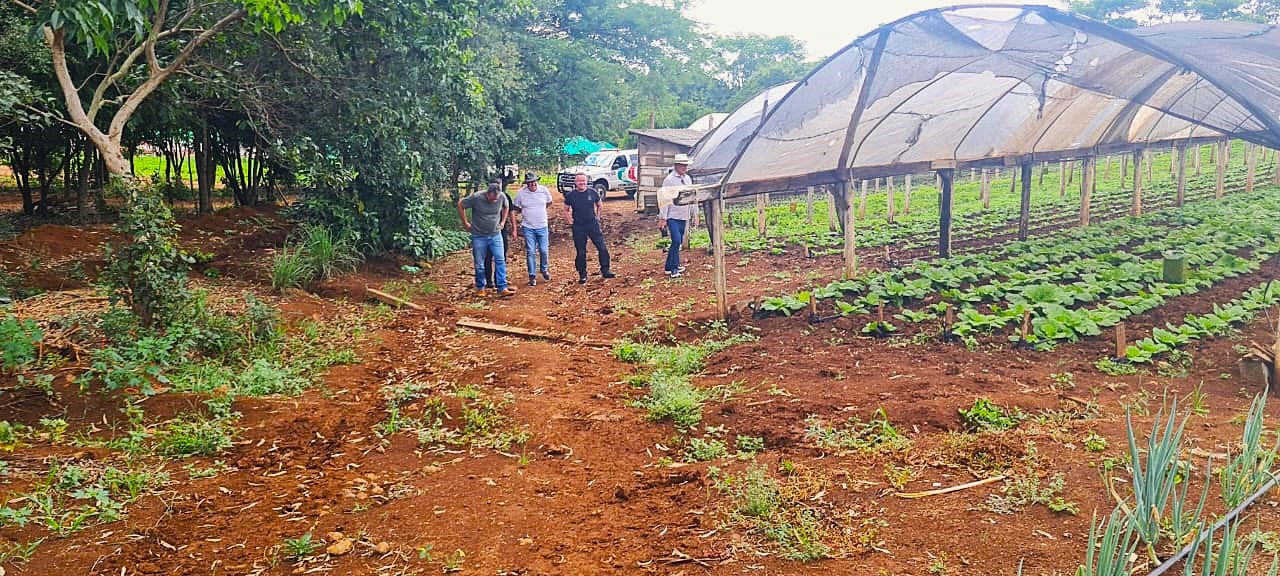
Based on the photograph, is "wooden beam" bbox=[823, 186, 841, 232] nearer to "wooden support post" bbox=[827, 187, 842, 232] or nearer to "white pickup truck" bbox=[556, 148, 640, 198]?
"wooden support post" bbox=[827, 187, 842, 232]

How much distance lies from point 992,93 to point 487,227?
6.12 meters

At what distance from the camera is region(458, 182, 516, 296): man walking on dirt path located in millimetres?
9555

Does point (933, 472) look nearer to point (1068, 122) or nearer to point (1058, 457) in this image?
point (1058, 457)

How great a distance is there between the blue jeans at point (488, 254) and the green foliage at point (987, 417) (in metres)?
6.22

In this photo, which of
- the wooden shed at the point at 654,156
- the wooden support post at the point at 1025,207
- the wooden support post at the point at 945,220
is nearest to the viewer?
the wooden support post at the point at 945,220

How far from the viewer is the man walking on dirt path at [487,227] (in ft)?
31.3

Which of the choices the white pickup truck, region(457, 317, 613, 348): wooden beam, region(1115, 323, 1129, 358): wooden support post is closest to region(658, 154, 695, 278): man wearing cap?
region(457, 317, 613, 348): wooden beam

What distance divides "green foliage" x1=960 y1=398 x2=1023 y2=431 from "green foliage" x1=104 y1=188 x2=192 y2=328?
5690 millimetres

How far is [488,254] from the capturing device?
1002 cm

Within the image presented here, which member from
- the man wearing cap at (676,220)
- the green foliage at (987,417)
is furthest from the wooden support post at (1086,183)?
the green foliage at (987,417)

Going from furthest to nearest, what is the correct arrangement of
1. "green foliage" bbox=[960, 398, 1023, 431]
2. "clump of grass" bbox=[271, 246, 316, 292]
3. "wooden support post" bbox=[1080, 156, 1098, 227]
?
"wooden support post" bbox=[1080, 156, 1098, 227] → "clump of grass" bbox=[271, 246, 316, 292] → "green foliage" bbox=[960, 398, 1023, 431]

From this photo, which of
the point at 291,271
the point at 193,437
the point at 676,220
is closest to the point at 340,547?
the point at 193,437

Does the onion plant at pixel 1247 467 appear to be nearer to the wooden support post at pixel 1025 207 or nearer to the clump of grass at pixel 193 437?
the clump of grass at pixel 193 437

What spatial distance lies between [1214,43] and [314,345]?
7600 mm
